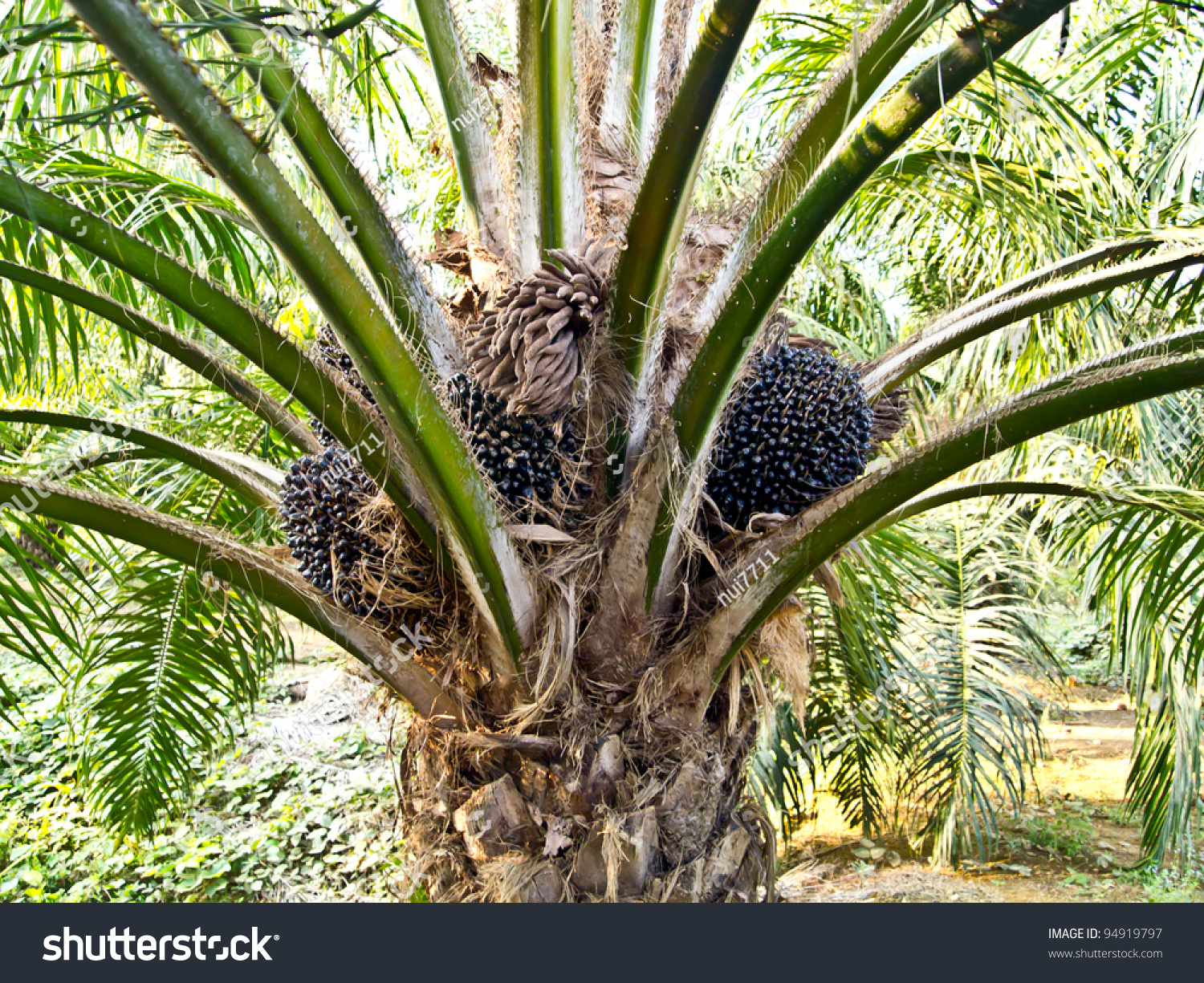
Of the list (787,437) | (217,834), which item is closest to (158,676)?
(787,437)

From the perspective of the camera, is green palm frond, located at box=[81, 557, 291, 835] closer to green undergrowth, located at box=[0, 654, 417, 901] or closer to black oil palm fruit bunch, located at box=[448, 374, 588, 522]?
black oil palm fruit bunch, located at box=[448, 374, 588, 522]

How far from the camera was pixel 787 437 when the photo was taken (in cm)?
194

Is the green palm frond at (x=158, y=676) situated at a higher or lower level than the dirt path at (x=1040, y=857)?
higher

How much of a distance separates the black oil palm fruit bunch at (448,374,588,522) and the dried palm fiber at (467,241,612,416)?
8 centimetres

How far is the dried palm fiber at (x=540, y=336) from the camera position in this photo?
1.66m

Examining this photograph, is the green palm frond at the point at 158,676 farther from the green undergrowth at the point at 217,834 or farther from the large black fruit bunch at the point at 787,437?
the green undergrowth at the point at 217,834

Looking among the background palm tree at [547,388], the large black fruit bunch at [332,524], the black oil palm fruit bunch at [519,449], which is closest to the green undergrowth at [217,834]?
the background palm tree at [547,388]

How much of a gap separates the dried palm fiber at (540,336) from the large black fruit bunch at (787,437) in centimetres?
42

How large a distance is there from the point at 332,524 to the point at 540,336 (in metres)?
0.64

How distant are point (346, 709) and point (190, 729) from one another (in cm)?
438

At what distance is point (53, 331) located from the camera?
2354mm

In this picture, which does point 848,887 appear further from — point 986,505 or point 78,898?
point 78,898

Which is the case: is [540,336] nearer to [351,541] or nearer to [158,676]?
[351,541]

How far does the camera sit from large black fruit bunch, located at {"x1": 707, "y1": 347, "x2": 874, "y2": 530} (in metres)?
1.94
